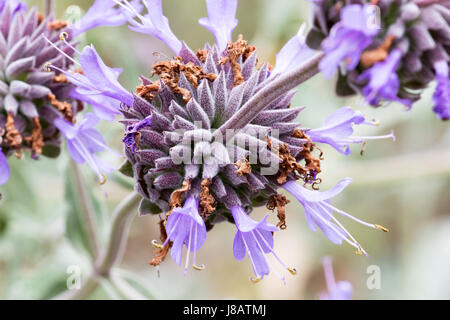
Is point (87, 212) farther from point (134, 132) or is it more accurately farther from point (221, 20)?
point (221, 20)

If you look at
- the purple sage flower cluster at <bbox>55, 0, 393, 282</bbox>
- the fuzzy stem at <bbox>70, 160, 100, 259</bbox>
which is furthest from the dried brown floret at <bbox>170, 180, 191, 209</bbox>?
the fuzzy stem at <bbox>70, 160, 100, 259</bbox>

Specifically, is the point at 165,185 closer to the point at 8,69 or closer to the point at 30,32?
the point at 8,69

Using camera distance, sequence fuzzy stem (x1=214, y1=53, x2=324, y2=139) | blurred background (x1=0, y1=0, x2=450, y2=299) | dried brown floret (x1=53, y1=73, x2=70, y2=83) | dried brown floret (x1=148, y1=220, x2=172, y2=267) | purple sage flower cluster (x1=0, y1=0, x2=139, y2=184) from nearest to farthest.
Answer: fuzzy stem (x1=214, y1=53, x2=324, y2=139) < dried brown floret (x1=148, y1=220, x2=172, y2=267) < purple sage flower cluster (x1=0, y1=0, x2=139, y2=184) < dried brown floret (x1=53, y1=73, x2=70, y2=83) < blurred background (x1=0, y1=0, x2=450, y2=299)

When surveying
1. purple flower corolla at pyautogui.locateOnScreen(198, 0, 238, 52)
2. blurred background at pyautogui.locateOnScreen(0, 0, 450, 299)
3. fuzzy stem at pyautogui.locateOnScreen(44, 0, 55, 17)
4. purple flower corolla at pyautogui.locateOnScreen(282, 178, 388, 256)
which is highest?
fuzzy stem at pyautogui.locateOnScreen(44, 0, 55, 17)

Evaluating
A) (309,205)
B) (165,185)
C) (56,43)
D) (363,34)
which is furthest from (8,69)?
(363,34)

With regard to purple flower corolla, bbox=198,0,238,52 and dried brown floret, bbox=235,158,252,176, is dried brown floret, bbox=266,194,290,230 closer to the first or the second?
dried brown floret, bbox=235,158,252,176

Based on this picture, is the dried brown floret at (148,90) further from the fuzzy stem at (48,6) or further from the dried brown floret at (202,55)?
the fuzzy stem at (48,6)

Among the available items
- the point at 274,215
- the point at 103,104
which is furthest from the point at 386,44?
the point at 274,215
